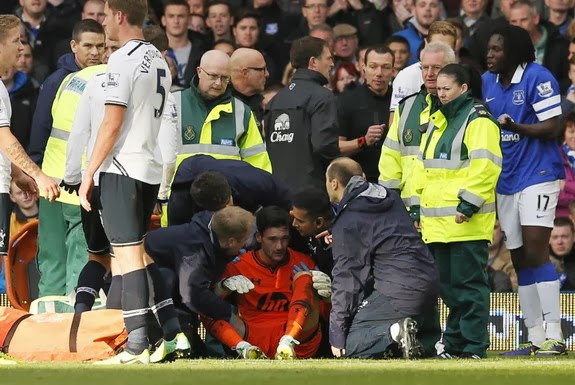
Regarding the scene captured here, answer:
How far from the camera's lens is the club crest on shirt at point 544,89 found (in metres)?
11.7

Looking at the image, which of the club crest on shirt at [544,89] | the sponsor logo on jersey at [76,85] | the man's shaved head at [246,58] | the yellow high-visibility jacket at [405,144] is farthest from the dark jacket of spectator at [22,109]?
the club crest on shirt at [544,89]

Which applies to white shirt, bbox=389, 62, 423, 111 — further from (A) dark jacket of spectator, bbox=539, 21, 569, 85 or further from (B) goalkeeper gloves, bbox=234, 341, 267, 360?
(A) dark jacket of spectator, bbox=539, 21, 569, 85

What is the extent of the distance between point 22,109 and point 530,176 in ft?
20.2

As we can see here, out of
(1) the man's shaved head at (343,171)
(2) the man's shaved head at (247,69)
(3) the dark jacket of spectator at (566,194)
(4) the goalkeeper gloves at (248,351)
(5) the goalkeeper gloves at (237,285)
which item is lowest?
(4) the goalkeeper gloves at (248,351)

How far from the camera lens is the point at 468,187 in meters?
11.0

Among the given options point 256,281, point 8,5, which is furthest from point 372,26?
point 256,281

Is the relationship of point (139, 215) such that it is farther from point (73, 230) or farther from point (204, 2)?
point (204, 2)

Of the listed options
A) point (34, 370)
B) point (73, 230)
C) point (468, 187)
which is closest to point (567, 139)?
point (468, 187)

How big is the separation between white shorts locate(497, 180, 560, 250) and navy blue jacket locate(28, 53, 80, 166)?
12.1 feet

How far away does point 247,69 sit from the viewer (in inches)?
521

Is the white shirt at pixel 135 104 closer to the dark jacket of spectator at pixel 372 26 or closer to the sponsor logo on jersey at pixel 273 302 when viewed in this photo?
the sponsor logo on jersey at pixel 273 302

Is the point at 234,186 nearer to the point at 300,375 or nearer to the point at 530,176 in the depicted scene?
the point at 530,176

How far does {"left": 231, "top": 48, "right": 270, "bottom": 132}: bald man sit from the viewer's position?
1322cm

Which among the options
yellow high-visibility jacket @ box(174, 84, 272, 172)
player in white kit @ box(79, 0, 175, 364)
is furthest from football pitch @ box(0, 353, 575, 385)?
yellow high-visibility jacket @ box(174, 84, 272, 172)
